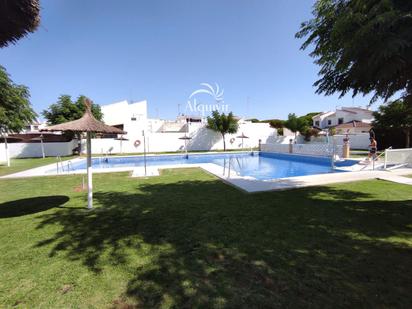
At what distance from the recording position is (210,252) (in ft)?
11.1

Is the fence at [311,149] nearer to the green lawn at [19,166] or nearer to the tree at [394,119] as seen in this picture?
the tree at [394,119]

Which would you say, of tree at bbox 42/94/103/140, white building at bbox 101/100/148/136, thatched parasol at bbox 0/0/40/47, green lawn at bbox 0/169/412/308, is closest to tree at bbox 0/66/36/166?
tree at bbox 42/94/103/140

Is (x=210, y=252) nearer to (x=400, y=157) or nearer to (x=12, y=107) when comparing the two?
(x=400, y=157)

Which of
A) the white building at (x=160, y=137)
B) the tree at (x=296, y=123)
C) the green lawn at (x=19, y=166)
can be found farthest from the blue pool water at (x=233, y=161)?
the tree at (x=296, y=123)

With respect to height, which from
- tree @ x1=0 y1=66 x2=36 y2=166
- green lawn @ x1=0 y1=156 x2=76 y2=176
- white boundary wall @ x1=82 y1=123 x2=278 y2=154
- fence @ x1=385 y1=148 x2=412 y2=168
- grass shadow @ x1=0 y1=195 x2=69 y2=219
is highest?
tree @ x1=0 y1=66 x2=36 y2=166

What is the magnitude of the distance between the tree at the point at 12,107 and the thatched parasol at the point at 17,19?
14.3m

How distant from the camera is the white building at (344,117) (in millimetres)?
39781

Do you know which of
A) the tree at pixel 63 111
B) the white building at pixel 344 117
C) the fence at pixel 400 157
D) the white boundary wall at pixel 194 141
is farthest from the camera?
the white building at pixel 344 117

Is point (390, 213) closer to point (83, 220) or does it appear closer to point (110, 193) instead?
point (83, 220)

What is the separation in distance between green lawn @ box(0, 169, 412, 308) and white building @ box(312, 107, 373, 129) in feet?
125

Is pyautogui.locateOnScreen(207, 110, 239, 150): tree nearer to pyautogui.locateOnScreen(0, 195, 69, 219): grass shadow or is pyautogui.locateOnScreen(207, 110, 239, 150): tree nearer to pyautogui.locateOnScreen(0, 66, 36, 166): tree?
pyautogui.locateOnScreen(0, 66, 36, 166): tree

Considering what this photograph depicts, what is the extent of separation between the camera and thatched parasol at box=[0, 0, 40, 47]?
236 cm

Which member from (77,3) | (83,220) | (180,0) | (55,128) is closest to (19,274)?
(83,220)

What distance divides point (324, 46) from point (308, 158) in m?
15.2
